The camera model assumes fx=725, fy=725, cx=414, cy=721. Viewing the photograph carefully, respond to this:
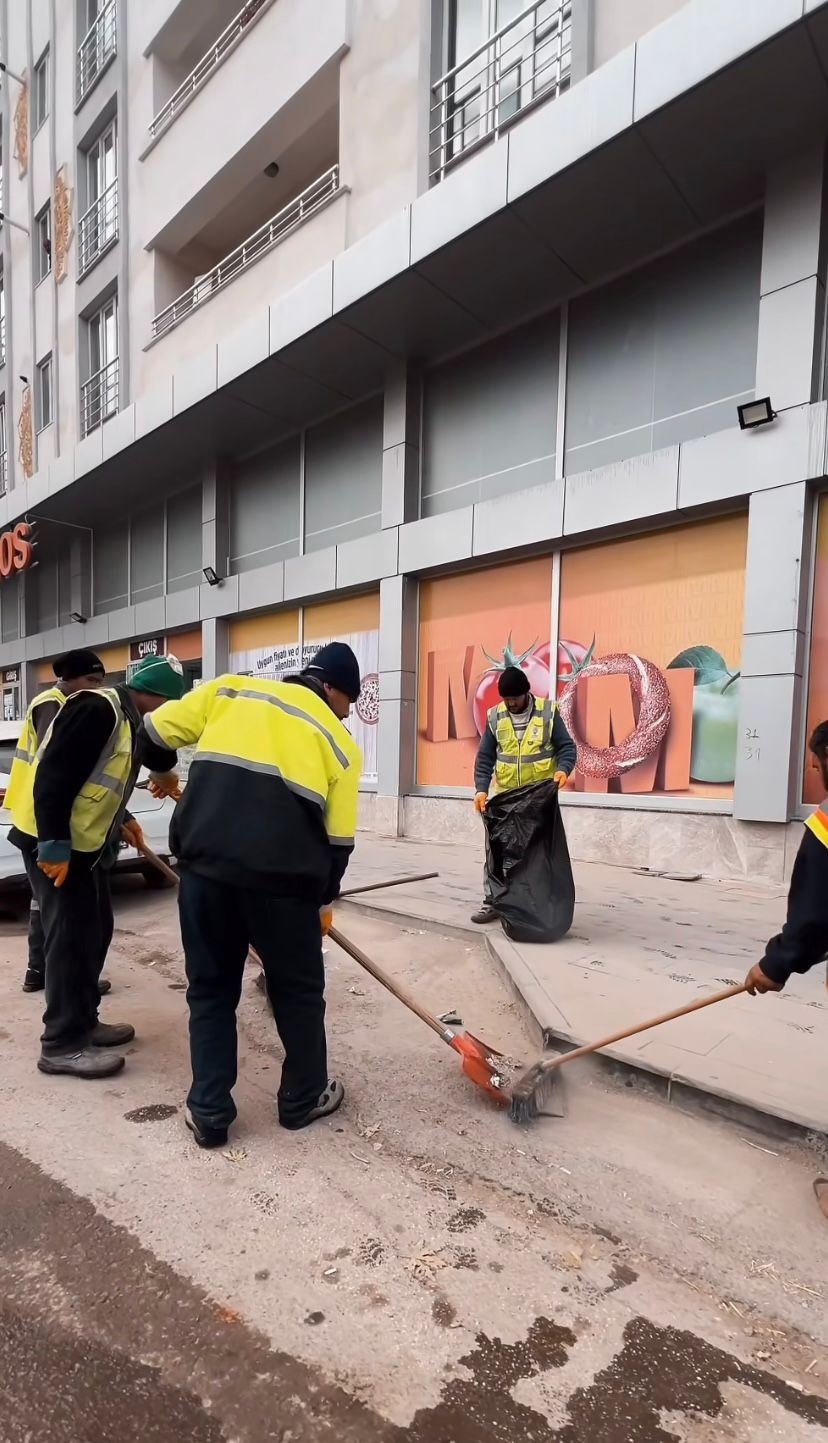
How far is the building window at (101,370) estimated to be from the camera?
46.6ft

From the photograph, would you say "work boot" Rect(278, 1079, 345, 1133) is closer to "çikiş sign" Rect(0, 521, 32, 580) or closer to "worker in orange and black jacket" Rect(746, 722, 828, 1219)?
"worker in orange and black jacket" Rect(746, 722, 828, 1219)

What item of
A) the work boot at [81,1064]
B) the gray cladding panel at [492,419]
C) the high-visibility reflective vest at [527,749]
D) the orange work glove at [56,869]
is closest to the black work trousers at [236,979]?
the work boot at [81,1064]

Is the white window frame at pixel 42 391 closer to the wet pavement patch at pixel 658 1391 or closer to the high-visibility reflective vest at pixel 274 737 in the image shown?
the high-visibility reflective vest at pixel 274 737

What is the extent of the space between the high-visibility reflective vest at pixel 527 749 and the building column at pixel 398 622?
4.02m

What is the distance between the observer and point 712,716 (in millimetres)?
6676

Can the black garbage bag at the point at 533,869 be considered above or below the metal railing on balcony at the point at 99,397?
below

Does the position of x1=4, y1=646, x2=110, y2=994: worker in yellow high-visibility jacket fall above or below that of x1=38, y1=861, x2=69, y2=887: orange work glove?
above

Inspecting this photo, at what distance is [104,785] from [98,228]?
16.2 m

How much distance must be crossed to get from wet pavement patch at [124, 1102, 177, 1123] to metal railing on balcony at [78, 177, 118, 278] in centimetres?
1588

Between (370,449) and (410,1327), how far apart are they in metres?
9.62

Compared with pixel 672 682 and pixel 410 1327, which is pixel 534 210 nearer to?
pixel 672 682

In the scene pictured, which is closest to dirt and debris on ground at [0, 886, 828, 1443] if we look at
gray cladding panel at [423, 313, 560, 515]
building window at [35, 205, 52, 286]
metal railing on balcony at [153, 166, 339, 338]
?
gray cladding panel at [423, 313, 560, 515]

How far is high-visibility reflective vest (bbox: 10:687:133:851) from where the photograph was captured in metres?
3.08

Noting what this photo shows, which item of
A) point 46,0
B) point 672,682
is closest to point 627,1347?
point 672,682
